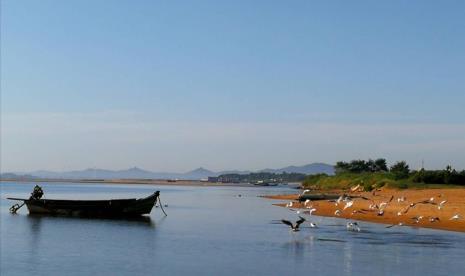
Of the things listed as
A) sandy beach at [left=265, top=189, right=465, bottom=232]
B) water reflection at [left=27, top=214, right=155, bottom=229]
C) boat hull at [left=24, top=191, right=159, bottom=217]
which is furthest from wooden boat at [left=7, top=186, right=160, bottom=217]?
sandy beach at [left=265, top=189, right=465, bottom=232]

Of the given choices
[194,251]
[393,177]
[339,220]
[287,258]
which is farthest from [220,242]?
[393,177]

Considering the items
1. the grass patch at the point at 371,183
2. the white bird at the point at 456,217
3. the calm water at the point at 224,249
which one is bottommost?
the calm water at the point at 224,249

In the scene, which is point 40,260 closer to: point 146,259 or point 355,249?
point 146,259

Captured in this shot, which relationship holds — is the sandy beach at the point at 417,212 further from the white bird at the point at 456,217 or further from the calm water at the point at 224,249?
the calm water at the point at 224,249

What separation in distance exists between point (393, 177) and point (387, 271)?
56.9 meters

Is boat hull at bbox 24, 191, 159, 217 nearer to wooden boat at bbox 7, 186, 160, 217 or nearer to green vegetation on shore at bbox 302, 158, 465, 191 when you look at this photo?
wooden boat at bbox 7, 186, 160, 217

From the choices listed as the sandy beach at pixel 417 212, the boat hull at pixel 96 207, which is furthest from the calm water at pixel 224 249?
the boat hull at pixel 96 207

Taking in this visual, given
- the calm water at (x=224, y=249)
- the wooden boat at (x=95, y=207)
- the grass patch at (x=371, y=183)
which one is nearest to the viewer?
the calm water at (x=224, y=249)

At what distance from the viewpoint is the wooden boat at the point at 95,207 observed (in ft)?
136

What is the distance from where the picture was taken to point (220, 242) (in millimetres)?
25984

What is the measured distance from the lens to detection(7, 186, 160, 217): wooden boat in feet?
136

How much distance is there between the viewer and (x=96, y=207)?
41.5 meters

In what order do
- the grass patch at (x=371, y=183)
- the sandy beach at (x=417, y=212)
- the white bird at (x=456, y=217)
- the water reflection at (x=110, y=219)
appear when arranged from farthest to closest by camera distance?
the grass patch at (x=371, y=183) → the water reflection at (x=110, y=219) → the sandy beach at (x=417, y=212) → the white bird at (x=456, y=217)

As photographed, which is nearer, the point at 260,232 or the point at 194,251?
the point at 194,251
